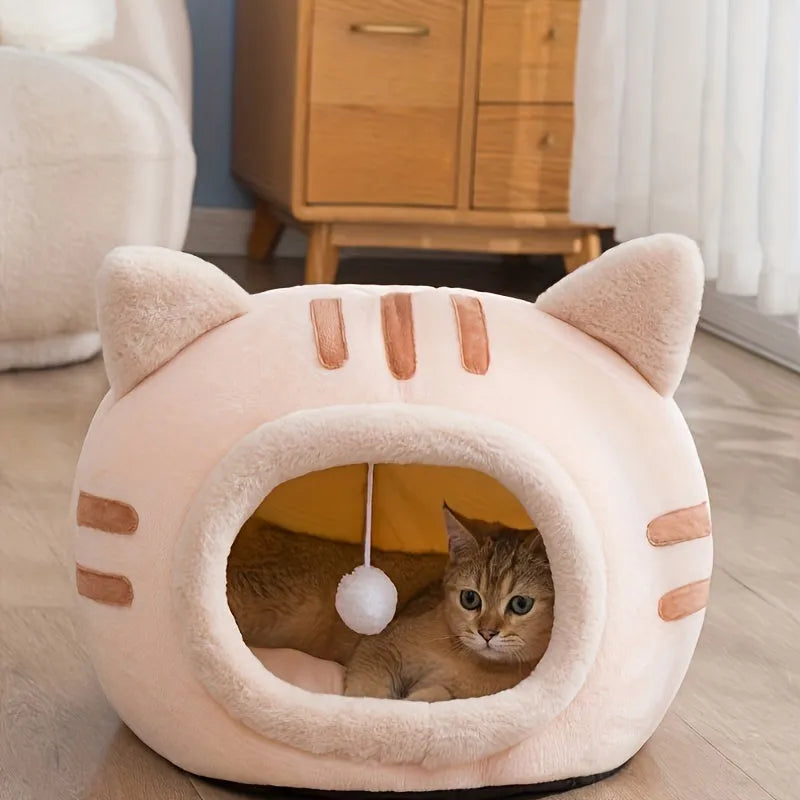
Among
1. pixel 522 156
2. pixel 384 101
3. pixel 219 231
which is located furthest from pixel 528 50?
pixel 219 231

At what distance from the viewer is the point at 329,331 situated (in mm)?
923

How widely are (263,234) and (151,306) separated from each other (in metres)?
2.43

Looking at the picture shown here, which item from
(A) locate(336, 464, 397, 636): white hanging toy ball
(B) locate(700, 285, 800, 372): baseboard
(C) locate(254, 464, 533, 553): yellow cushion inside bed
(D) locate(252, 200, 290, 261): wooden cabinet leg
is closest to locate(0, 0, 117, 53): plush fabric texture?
(D) locate(252, 200, 290, 261): wooden cabinet leg

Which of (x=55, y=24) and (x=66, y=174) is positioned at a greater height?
(x=55, y=24)

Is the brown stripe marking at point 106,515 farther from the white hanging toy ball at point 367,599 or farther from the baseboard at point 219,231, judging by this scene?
the baseboard at point 219,231

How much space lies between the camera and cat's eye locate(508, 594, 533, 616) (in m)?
1.01

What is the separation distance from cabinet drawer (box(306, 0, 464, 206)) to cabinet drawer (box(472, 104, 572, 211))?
0.06 m

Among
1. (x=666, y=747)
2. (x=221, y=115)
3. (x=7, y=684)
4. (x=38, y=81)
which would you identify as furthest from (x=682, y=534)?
(x=221, y=115)

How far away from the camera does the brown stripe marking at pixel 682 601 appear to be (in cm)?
93

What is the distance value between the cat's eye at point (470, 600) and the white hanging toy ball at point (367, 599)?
0.19 feet

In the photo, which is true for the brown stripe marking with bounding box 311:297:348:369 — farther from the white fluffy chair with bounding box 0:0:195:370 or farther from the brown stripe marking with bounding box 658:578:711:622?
the white fluffy chair with bounding box 0:0:195:370

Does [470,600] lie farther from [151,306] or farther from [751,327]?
[751,327]

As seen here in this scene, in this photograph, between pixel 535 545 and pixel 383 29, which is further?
pixel 383 29

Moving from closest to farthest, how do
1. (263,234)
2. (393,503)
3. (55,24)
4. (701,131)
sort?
(393,503)
(701,131)
(55,24)
(263,234)
